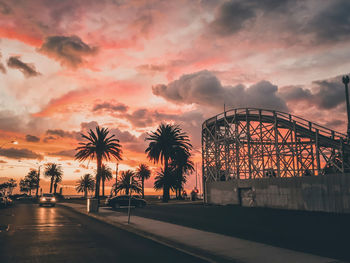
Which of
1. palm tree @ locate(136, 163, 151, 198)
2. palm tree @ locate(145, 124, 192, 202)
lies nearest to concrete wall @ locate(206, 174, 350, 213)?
palm tree @ locate(145, 124, 192, 202)

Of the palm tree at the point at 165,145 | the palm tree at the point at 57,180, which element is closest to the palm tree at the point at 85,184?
the palm tree at the point at 57,180

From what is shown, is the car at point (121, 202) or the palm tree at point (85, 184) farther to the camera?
the palm tree at point (85, 184)

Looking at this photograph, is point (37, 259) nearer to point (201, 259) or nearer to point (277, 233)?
point (201, 259)

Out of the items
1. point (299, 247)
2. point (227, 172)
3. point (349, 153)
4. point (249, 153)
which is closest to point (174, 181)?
point (227, 172)

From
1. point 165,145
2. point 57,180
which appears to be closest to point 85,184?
point 57,180

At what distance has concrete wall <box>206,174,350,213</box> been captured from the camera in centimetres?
2584

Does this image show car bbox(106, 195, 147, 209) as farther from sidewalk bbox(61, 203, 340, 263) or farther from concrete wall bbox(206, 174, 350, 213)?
sidewalk bbox(61, 203, 340, 263)

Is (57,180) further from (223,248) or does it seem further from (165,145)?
(223,248)

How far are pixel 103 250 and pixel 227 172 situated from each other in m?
36.4

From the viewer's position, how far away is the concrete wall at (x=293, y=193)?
25844 millimetres

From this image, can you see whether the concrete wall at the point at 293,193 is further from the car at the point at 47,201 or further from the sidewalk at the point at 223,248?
the car at the point at 47,201

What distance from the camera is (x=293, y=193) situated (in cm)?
3058

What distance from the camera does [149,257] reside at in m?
9.41

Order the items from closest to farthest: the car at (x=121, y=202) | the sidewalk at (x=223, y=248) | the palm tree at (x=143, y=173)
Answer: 1. the sidewalk at (x=223, y=248)
2. the car at (x=121, y=202)
3. the palm tree at (x=143, y=173)
